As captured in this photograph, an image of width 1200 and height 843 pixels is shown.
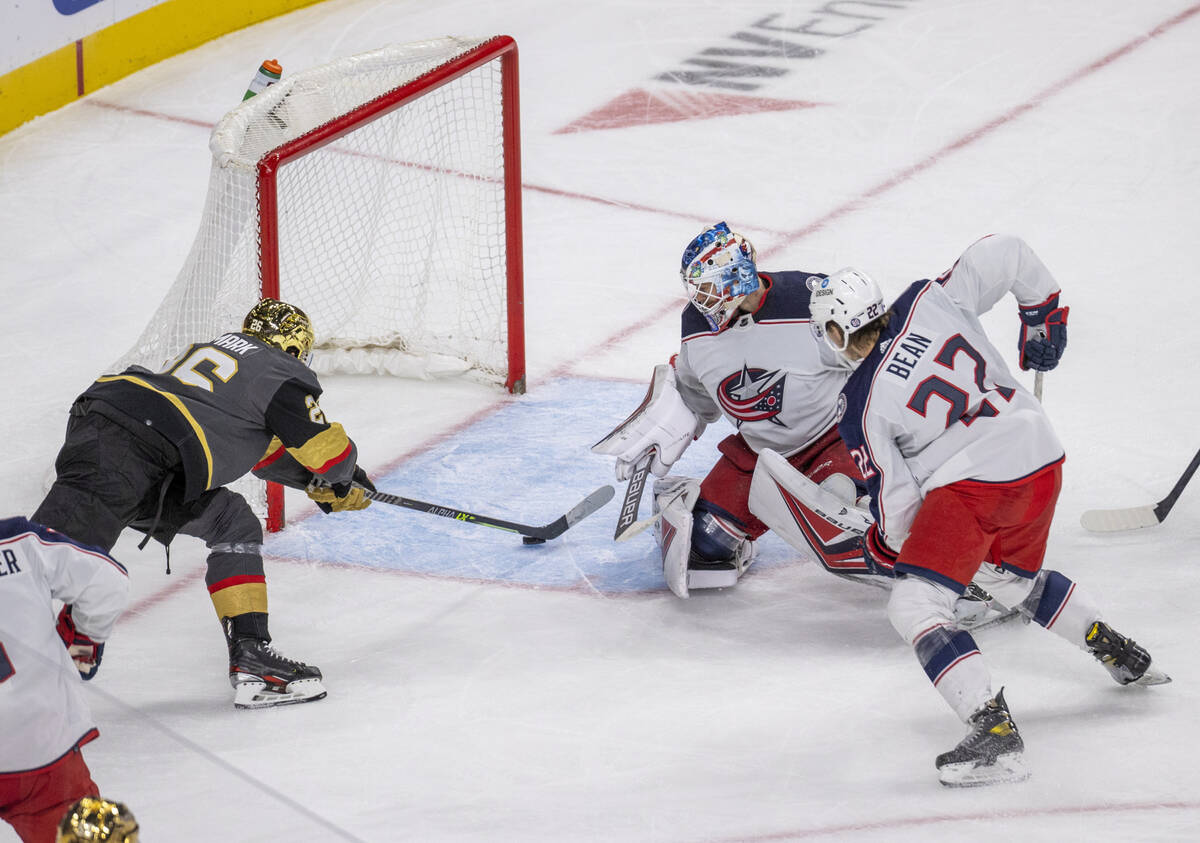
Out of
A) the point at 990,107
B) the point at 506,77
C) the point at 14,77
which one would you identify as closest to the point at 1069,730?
the point at 506,77

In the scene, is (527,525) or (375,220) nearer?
(527,525)

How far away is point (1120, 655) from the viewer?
123 inches

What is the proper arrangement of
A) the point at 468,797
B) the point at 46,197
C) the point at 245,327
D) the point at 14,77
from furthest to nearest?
the point at 14,77 → the point at 46,197 → the point at 245,327 → the point at 468,797

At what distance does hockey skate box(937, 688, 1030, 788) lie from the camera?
9.42 feet

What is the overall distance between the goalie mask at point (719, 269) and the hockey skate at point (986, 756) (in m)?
1.05

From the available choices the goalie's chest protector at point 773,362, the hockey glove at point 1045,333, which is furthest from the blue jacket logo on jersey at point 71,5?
the hockey glove at point 1045,333

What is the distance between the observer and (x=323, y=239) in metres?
4.58

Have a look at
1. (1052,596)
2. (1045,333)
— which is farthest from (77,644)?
(1045,333)

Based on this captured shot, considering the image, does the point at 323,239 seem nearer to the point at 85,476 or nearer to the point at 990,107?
the point at 85,476

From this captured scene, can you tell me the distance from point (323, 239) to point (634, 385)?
3.29 feet

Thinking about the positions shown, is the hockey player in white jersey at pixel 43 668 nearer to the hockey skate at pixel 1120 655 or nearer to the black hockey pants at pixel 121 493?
the black hockey pants at pixel 121 493

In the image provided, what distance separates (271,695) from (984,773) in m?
1.42

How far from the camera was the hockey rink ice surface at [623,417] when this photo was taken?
296 cm

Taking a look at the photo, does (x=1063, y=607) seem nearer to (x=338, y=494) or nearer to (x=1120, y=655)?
(x=1120, y=655)
